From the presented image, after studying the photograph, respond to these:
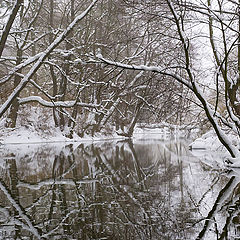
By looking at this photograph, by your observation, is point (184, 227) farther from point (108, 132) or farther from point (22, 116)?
point (108, 132)

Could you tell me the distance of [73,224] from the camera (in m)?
3.59

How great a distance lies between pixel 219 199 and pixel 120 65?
4361mm

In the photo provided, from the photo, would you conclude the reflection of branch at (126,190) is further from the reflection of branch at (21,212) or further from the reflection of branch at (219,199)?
the reflection of branch at (21,212)

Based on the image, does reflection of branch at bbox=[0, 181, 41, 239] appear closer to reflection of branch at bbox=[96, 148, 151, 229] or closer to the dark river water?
the dark river water

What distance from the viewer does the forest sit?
25.7 ft

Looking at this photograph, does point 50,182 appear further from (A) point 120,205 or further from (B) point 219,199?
(B) point 219,199

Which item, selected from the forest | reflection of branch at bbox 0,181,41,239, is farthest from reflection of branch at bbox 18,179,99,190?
the forest

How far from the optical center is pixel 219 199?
16.2ft

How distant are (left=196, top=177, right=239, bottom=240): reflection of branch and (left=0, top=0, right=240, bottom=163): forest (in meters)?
1.89

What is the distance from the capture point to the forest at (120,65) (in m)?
7.82

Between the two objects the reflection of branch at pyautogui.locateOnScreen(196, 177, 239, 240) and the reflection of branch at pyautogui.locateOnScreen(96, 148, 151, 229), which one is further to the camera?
the reflection of branch at pyautogui.locateOnScreen(96, 148, 151, 229)

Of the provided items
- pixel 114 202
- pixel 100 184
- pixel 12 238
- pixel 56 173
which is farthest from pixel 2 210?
pixel 56 173

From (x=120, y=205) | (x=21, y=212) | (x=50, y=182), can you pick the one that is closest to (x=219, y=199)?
(x=120, y=205)

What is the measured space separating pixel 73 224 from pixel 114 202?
1.25 m
